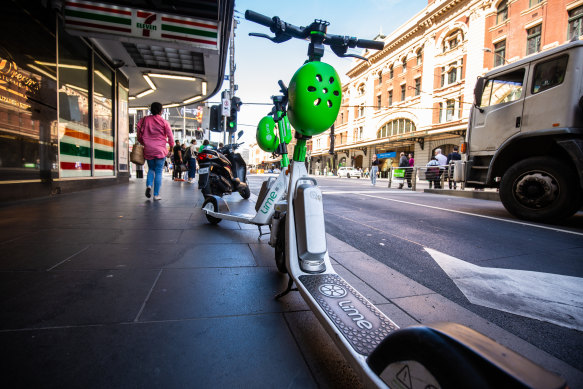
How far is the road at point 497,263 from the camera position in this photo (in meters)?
1.59

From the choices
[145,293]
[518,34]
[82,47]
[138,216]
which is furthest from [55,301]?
[518,34]

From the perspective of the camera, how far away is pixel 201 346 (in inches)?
49.2

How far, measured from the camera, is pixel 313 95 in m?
1.69

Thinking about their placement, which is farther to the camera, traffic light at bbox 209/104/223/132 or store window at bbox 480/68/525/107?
traffic light at bbox 209/104/223/132

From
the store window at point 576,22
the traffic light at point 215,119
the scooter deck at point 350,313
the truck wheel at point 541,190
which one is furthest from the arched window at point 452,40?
the scooter deck at point 350,313

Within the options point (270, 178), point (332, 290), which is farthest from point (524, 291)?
point (270, 178)

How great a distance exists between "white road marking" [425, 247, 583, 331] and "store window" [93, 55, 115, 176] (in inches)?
371

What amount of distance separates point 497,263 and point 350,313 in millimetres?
2137

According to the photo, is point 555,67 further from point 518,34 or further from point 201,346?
point 518,34

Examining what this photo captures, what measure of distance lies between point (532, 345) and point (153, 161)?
636 centimetres

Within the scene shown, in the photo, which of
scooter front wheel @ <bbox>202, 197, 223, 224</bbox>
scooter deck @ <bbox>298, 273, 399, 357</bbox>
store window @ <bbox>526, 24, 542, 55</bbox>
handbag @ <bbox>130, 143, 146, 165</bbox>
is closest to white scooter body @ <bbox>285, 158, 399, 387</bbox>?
scooter deck @ <bbox>298, 273, 399, 357</bbox>

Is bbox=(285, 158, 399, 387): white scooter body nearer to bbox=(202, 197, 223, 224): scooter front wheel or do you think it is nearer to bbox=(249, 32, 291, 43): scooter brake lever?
bbox=(249, 32, 291, 43): scooter brake lever

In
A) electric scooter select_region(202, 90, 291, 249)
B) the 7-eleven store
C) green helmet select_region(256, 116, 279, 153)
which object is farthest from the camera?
the 7-eleven store

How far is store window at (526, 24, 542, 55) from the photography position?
63.5ft
